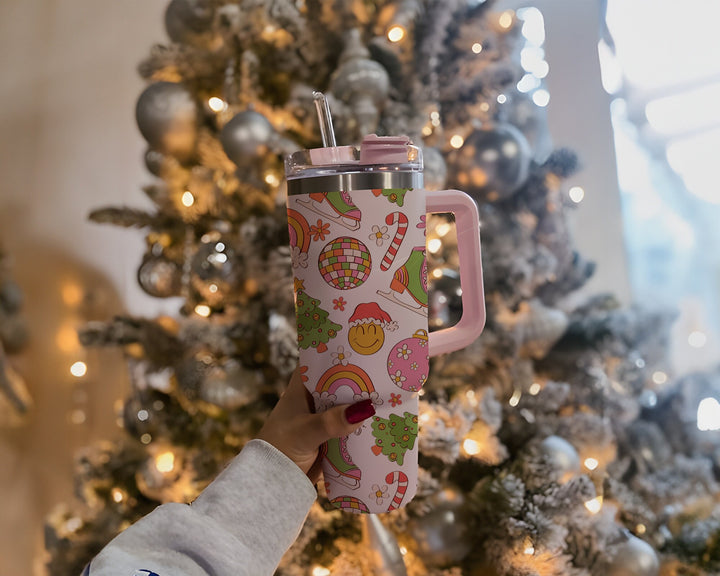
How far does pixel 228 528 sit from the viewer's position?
1.44ft

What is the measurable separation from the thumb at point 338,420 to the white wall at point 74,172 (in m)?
1.29

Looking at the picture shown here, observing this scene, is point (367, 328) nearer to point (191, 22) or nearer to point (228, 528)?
point (228, 528)

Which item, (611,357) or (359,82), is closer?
(359,82)

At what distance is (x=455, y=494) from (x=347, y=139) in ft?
1.80

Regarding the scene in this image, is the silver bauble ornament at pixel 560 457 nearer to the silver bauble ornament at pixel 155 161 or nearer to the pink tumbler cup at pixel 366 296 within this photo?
the pink tumbler cup at pixel 366 296

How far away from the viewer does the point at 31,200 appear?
Result: 1.56 metres

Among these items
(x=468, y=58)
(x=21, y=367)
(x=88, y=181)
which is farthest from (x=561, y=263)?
(x=21, y=367)

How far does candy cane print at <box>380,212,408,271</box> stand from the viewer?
480 mm

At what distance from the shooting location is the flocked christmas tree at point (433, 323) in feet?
2.95

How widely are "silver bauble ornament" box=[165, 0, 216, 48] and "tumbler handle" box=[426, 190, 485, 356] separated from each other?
753mm

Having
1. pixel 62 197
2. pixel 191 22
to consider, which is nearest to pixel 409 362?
pixel 191 22

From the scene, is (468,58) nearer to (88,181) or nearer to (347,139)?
(347,139)

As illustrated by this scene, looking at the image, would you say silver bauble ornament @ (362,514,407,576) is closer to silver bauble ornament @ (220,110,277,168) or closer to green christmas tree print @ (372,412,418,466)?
green christmas tree print @ (372,412,418,466)

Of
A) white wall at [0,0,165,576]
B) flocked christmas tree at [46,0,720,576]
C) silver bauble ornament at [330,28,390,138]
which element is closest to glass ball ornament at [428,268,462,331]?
flocked christmas tree at [46,0,720,576]
